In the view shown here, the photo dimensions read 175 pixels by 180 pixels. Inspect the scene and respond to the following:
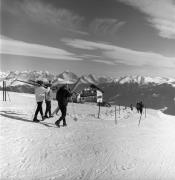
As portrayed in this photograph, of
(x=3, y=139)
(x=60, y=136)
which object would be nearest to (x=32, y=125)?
(x=60, y=136)

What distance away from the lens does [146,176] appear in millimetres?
7871

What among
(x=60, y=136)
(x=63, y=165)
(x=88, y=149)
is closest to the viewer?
(x=63, y=165)

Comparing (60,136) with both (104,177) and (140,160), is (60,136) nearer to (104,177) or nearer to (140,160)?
(140,160)

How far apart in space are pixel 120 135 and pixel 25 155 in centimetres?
556

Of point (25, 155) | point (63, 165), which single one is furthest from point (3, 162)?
point (63, 165)

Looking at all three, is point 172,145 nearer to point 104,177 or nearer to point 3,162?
point 104,177

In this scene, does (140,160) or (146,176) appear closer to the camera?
(146,176)

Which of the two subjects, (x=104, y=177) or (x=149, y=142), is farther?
(x=149, y=142)

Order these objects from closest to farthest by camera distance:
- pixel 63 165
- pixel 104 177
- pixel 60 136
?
pixel 104 177 < pixel 63 165 < pixel 60 136

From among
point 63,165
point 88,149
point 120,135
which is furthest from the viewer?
point 120,135

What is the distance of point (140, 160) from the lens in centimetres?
923

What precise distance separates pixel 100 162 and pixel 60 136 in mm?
3236

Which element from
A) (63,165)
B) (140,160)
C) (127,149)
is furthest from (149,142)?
(63,165)

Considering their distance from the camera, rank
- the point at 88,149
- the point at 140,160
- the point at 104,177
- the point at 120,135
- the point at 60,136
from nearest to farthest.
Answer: the point at 104,177
the point at 140,160
the point at 88,149
the point at 60,136
the point at 120,135
